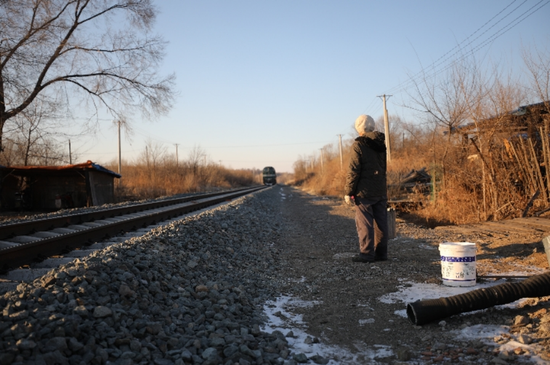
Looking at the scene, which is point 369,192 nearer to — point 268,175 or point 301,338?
point 301,338

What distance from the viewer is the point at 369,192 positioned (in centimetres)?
641

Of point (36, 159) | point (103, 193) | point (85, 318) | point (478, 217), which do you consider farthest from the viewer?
point (36, 159)

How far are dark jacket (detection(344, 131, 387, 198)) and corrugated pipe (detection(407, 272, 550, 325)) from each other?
2.69m

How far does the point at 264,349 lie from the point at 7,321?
1.83 m

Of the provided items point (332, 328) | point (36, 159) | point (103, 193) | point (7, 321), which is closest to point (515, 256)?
point (332, 328)

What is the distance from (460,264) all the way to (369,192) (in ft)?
6.30

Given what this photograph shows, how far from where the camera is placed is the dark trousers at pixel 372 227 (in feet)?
21.1

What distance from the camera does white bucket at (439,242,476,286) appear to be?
A: 4742 millimetres

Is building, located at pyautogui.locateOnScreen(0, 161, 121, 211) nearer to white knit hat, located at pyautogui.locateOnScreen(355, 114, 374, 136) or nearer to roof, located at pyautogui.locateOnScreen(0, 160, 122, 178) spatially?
roof, located at pyautogui.locateOnScreen(0, 160, 122, 178)

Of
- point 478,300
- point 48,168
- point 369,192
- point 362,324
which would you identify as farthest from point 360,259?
point 48,168

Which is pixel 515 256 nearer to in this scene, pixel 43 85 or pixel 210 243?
pixel 210 243

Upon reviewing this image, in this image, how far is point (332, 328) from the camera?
13.3ft

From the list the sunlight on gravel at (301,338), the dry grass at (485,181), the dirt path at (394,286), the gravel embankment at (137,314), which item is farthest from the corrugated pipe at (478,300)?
the dry grass at (485,181)

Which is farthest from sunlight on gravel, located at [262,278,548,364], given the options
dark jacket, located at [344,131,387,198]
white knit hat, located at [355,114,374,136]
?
white knit hat, located at [355,114,374,136]
